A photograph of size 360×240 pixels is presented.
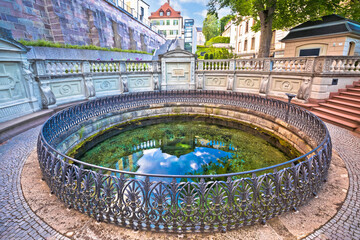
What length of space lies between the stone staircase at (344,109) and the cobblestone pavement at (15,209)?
30.3 ft

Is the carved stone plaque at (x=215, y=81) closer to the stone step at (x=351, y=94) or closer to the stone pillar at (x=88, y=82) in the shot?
the stone step at (x=351, y=94)

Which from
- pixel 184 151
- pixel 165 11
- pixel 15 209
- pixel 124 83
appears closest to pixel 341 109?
pixel 184 151

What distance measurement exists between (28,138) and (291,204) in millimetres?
7581

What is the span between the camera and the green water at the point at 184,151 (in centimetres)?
561

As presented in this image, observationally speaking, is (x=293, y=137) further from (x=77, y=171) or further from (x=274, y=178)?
(x=77, y=171)

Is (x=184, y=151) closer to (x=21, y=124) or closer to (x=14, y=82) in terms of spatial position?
(x=21, y=124)

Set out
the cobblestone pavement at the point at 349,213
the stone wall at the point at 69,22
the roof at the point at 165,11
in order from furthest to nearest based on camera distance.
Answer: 1. the roof at the point at 165,11
2. the stone wall at the point at 69,22
3. the cobblestone pavement at the point at 349,213

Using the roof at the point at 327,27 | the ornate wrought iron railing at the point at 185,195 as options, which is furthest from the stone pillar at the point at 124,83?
the roof at the point at 327,27

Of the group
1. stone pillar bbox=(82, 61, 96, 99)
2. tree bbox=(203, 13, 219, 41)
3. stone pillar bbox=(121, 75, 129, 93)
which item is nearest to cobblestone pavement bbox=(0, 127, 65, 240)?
stone pillar bbox=(82, 61, 96, 99)

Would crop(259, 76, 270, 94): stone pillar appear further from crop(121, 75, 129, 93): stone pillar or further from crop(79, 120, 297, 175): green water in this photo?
crop(121, 75, 129, 93): stone pillar

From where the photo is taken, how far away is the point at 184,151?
667cm

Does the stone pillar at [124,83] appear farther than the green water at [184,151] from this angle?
Yes

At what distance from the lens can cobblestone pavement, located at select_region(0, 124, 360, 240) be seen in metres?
2.63

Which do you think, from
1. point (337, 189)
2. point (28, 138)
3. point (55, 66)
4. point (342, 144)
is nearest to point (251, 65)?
point (342, 144)
